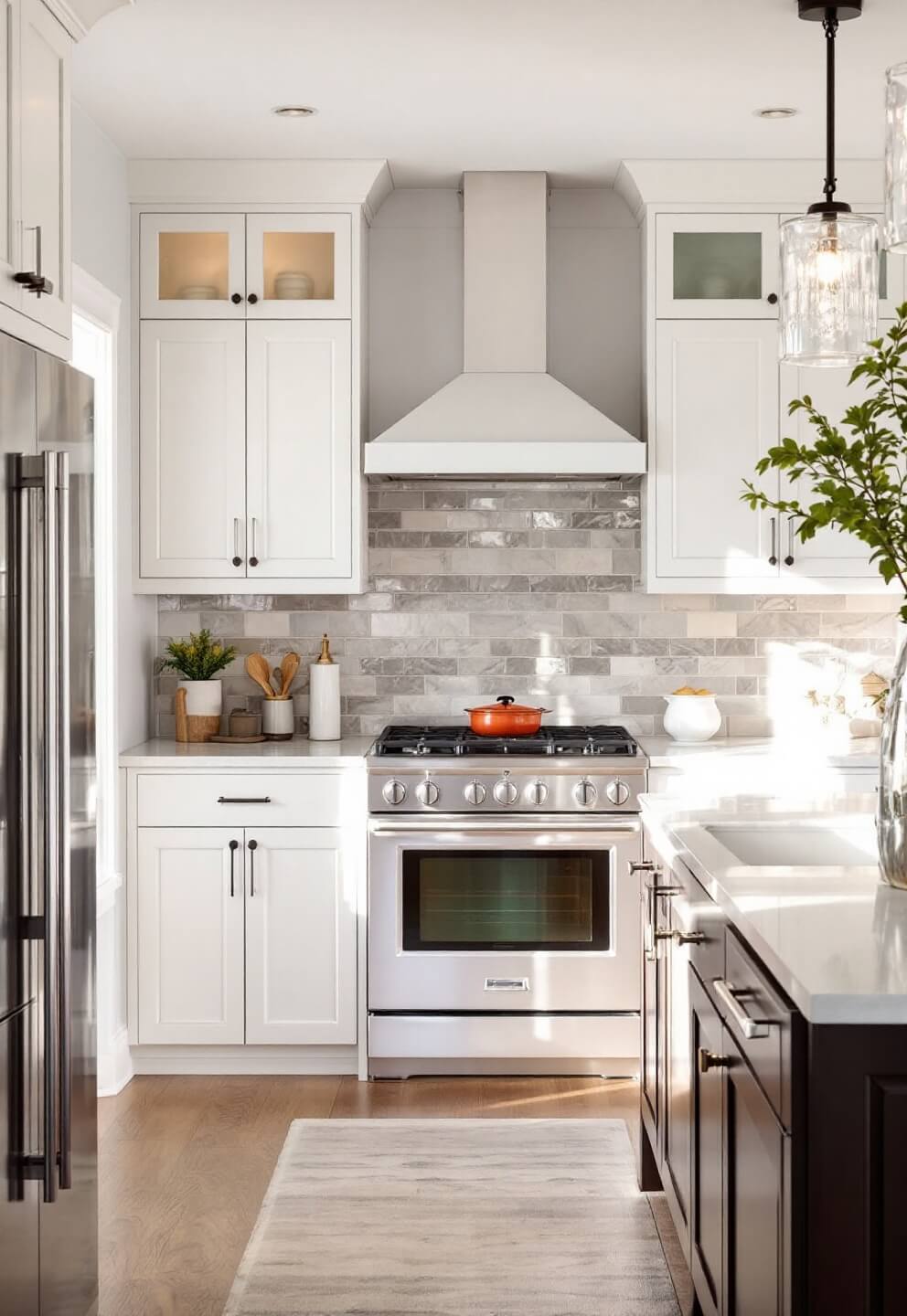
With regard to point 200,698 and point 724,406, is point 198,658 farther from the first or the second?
point 724,406

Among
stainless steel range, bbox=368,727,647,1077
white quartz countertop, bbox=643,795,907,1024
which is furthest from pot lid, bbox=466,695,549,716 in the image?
white quartz countertop, bbox=643,795,907,1024

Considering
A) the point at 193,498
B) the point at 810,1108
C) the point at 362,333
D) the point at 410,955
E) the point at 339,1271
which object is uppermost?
the point at 362,333

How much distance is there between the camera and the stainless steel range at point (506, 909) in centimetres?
430

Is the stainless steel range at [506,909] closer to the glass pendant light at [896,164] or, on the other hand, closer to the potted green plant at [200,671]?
the potted green plant at [200,671]

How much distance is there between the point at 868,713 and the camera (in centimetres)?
484

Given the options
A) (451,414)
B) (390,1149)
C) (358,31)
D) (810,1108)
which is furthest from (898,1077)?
(451,414)

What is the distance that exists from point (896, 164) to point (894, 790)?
947 millimetres

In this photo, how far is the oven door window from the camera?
4.34 meters

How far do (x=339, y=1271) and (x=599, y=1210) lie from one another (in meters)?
0.68

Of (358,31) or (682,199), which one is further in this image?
(682,199)

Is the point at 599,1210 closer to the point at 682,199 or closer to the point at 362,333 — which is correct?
the point at 362,333

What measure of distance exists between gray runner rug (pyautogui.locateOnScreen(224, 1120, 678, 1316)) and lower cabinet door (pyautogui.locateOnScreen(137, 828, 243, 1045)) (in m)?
0.56

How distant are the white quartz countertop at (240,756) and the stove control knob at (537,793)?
1.74 feet

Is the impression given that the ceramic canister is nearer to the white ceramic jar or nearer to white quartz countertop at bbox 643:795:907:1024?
the white ceramic jar
